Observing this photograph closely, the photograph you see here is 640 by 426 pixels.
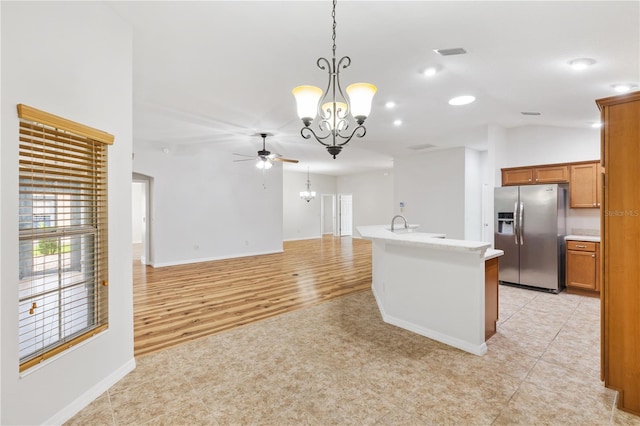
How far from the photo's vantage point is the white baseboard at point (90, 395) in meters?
1.78

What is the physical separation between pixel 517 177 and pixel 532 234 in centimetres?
112

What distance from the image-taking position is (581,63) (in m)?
2.70

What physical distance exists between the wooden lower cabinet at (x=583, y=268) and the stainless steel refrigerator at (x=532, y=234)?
122mm

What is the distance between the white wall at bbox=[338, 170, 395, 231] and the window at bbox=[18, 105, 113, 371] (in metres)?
9.25

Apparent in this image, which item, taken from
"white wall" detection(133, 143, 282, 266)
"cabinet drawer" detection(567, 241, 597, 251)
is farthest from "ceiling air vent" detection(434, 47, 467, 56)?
"white wall" detection(133, 143, 282, 266)

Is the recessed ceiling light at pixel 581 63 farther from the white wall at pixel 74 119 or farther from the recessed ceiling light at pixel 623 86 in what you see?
the white wall at pixel 74 119

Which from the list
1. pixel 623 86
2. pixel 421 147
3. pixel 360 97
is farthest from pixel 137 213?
pixel 623 86

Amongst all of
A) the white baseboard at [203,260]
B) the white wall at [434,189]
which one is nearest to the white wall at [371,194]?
the white wall at [434,189]

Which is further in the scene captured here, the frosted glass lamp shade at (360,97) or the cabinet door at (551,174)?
the cabinet door at (551,174)

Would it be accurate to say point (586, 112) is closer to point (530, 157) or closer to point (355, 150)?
point (530, 157)

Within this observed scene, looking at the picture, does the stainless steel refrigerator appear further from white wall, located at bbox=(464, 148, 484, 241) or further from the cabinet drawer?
white wall, located at bbox=(464, 148, 484, 241)

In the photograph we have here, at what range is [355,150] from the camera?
741 centimetres

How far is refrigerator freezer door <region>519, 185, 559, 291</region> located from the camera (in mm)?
4520

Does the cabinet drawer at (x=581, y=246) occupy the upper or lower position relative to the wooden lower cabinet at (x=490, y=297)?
upper
